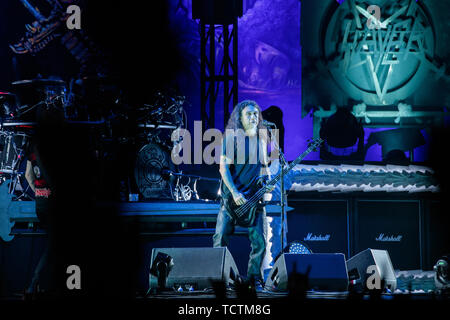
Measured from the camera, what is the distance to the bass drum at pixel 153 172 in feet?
23.6

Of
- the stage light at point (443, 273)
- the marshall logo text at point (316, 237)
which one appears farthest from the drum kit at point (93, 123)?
the stage light at point (443, 273)

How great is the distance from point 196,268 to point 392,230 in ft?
11.8

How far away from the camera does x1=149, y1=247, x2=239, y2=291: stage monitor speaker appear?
4695 mm

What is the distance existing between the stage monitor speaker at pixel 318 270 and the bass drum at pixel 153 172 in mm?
2854

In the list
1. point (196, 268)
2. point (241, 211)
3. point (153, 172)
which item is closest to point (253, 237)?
point (241, 211)

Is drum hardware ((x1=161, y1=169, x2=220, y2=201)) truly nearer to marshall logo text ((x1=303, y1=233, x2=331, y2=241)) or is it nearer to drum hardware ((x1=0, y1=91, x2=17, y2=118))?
marshall logo text ((x1=303, y1=233, x2=331, y2=241))

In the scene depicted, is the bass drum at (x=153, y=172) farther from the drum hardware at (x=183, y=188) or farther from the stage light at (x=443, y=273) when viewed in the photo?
the stage light at (x=443, y=273)

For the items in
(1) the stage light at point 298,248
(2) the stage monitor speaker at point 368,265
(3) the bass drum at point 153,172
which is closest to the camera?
(2) the stage monitor speaker at point 368,265

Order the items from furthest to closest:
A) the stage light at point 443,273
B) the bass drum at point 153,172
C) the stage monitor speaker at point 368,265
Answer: the bass drum at point 153,172 < the stage light at point 443,273 < the stage monitor speaker at point 368,265

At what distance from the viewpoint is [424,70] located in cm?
870

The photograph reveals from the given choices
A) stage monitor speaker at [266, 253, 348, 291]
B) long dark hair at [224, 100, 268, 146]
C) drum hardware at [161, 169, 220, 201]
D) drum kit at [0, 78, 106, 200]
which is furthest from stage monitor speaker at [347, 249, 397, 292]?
drum kit at [0, 78, 106, 200]

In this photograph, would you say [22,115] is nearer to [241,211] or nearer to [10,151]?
[10,151]

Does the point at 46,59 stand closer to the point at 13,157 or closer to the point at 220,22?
the point at 13,157

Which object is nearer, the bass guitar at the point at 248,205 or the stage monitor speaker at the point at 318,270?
the stage monitor speaker at the point at 318,270
